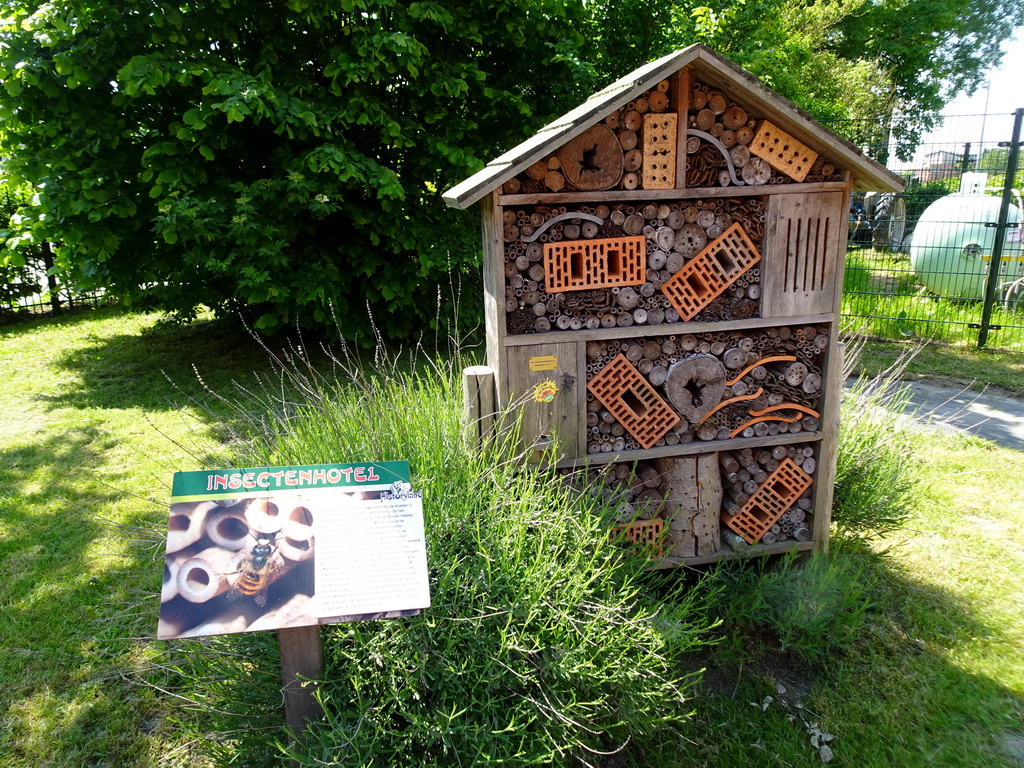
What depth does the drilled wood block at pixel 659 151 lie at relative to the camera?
308 cm

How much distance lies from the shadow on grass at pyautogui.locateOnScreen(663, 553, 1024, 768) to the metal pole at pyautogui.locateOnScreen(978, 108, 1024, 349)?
232 inches

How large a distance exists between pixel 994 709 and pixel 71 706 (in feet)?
12.5

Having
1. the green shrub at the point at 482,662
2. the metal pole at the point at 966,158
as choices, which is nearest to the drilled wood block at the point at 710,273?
the green shrub at the point at 482,662

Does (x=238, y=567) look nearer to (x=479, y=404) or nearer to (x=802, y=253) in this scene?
(x=479, y=404)

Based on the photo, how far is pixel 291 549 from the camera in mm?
2053

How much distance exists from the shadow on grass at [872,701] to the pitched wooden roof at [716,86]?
6.96 ft

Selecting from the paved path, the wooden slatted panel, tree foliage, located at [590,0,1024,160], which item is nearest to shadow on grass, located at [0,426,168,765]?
the wooden slatted panel

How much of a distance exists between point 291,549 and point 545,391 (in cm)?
140

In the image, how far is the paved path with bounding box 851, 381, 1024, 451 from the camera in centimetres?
566

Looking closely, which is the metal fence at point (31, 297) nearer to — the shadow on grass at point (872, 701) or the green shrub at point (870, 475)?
the green shrub at point (870, 475)

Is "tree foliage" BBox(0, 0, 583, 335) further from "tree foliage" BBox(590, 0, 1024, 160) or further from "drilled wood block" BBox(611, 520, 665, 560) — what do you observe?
"drilled wood block" BBox(611, 520, 665, 560)

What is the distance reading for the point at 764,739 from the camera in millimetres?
2771

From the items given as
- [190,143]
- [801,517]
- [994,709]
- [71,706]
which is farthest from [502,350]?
[190,143]

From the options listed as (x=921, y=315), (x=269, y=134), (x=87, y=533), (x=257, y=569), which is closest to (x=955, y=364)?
(x=921, y=315)
